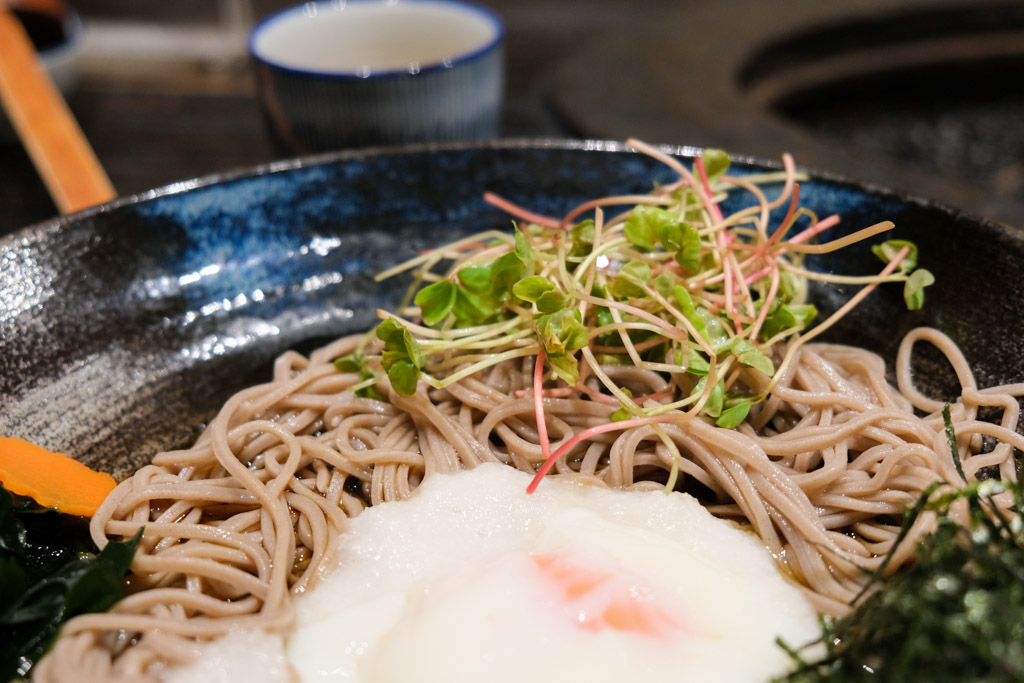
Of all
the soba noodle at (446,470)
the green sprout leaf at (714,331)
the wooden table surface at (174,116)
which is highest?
the green sprout leaf at (714,331)

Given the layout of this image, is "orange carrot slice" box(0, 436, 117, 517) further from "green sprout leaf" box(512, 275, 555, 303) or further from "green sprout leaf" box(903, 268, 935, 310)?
"green sprout leaf" box(903, 268, 935, 310)

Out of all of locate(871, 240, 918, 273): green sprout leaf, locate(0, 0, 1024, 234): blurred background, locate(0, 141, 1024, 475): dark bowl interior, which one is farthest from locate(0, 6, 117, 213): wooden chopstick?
locate(871, 240, 918, 273): green sprout leaf

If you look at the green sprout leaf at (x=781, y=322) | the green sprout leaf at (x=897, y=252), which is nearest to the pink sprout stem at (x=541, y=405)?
the green sprout leaf at (x=781, y=322)

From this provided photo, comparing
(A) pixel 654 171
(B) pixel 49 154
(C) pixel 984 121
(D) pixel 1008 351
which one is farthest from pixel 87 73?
(C) pixel 984 121

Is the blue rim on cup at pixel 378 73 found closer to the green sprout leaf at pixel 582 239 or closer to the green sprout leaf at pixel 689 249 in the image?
the green sprout leaf at pixel 582 239

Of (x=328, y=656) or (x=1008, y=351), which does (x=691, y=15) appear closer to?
(x=1008, y=351)

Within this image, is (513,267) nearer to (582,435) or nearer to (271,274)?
(582,435)
